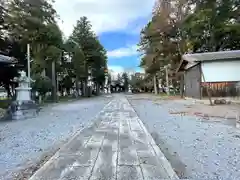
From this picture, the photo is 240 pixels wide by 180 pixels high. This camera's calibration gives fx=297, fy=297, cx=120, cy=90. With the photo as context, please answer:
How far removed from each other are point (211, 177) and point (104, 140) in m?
3.41

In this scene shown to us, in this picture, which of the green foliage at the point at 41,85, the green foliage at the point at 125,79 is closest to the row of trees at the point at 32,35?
the green foliage at the point at 41,85

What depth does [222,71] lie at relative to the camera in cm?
2545

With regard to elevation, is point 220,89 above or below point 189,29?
below

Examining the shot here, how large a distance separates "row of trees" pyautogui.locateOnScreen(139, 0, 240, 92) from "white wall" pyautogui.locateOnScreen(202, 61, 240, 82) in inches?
399

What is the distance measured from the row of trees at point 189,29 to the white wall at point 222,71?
399 inches

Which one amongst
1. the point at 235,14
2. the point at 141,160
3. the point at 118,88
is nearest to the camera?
the point at 141,160

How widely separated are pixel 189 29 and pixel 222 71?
1305cm

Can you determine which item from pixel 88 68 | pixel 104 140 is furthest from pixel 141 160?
pixel 88 68

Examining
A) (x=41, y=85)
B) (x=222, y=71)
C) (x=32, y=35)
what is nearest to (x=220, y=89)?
(x=222, y=71)

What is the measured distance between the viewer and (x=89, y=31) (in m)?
54.2

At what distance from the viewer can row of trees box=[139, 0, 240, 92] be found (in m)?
34.3

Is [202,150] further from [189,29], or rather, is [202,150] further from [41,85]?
[189,29]

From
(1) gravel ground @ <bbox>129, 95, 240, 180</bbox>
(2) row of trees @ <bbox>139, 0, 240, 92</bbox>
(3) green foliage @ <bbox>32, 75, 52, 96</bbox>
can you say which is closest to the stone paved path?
(1) gravel ground @ <bbox>129, 95, 240, 180</bbox>

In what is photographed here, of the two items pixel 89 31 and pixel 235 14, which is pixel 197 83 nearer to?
pixel 235 14
